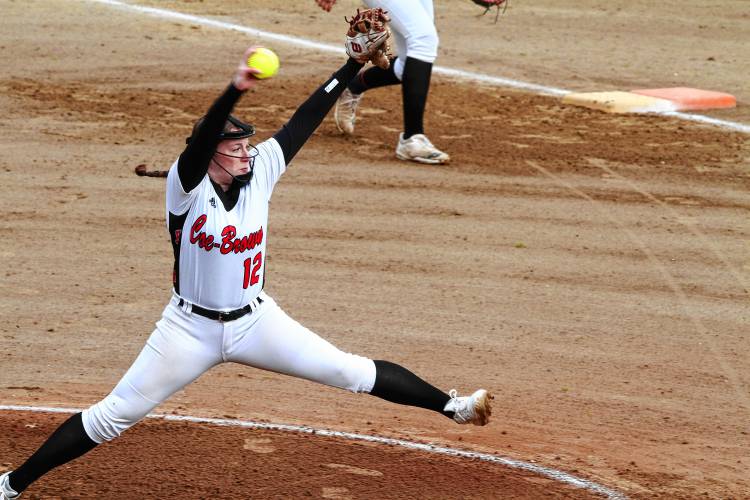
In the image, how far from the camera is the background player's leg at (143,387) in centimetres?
514

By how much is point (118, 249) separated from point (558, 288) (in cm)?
315

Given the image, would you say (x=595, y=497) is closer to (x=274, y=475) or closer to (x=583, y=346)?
(x=274, y=475)

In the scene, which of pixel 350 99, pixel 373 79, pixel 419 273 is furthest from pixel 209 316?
pixel 350 99

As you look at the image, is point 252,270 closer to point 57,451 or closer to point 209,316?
point 209,316

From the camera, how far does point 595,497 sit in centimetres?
575

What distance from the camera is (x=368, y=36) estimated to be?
18.5 feet

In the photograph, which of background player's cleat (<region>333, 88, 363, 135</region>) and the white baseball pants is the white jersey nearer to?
the white baseball pants

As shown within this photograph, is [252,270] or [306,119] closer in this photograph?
[252,270]

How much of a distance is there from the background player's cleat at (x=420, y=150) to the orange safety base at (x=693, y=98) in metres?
3.31

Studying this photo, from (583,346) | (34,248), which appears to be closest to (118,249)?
(34,248)

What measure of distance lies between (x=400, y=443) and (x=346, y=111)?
5625 mm

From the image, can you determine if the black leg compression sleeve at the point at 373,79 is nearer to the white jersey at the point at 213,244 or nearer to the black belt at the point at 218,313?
the white jersey at the point at 213,244

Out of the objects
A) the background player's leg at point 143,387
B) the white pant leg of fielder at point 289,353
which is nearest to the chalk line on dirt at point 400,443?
the white pant leg of fielder at point 289,353

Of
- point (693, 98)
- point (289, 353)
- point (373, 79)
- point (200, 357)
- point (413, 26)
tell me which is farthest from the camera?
point (693, 98)
